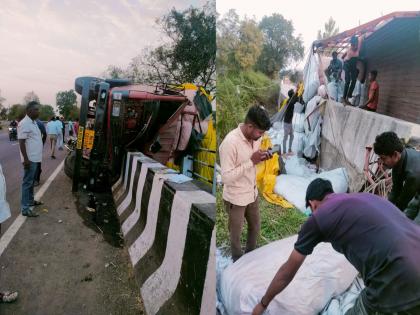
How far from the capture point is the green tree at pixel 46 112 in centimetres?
351

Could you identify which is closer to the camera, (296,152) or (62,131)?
(296,152)

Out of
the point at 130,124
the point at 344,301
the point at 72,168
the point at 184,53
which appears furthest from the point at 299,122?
the point at 72,168

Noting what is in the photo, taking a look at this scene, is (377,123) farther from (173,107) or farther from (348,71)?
(173,107)

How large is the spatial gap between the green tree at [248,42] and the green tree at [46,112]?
2778 millimetres

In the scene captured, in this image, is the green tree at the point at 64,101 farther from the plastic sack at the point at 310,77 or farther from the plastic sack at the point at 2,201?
the plastic sack at the point at 310,77

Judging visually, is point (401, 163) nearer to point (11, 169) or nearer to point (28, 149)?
point (28, 149)

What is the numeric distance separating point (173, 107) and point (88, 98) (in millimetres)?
1423

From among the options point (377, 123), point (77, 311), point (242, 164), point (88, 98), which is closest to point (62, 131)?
point (88, 98)

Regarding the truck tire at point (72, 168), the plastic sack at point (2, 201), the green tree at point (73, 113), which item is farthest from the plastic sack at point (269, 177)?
the truck tire at point (72, 168)

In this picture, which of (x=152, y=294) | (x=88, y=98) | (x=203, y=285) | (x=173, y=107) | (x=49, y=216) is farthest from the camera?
(x=173, y=107)

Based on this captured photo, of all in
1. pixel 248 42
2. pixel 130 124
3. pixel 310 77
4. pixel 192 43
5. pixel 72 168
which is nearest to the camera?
pixel 248 42

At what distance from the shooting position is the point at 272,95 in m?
1.26

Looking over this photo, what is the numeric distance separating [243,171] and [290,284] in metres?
0.39

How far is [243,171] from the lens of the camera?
1.34 m
